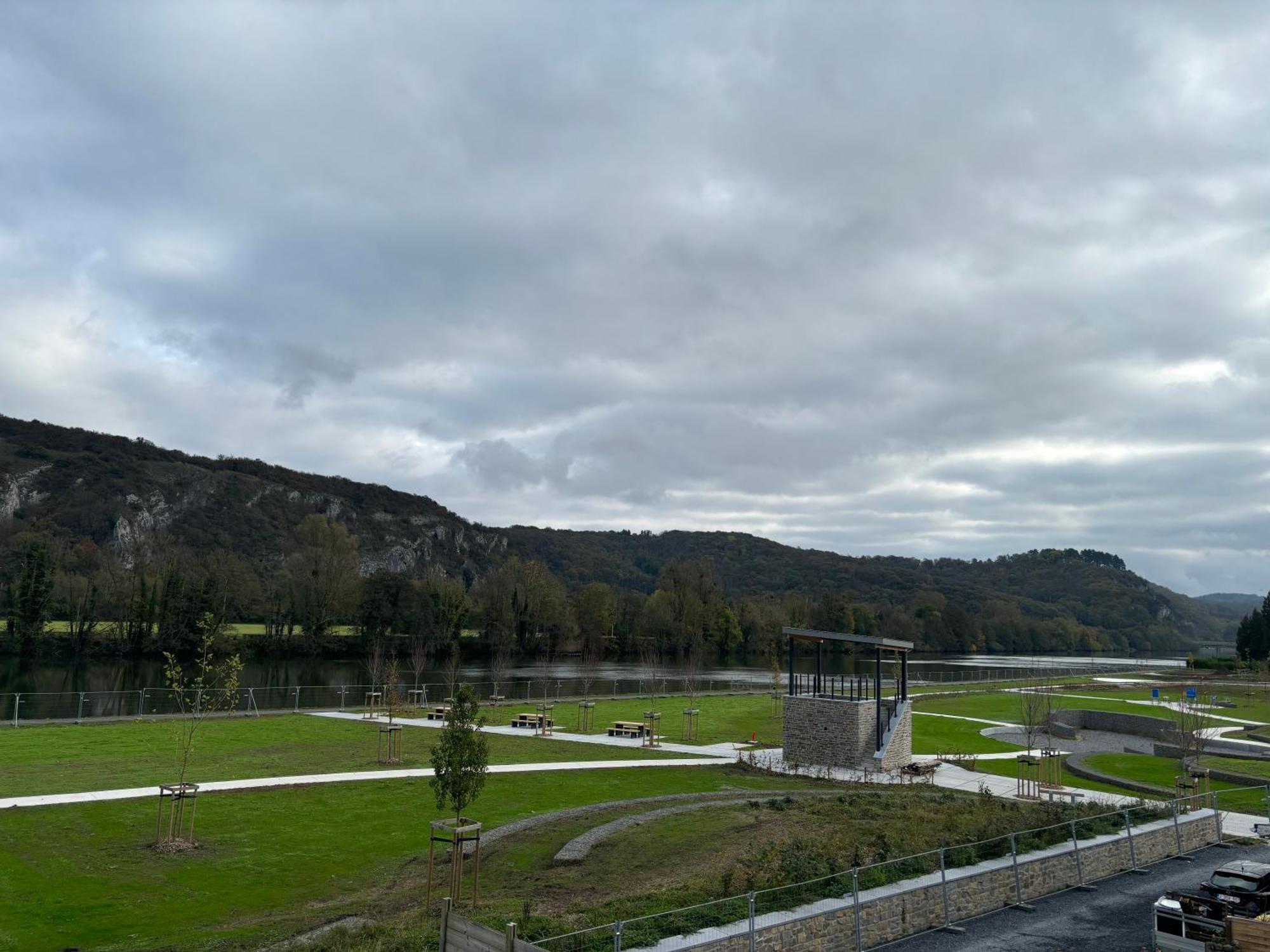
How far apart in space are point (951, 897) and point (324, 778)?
662 inches

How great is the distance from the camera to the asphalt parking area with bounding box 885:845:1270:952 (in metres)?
12.1

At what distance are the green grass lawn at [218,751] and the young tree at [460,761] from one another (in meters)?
6.13

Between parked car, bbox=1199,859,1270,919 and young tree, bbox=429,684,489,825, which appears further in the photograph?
young tree, bbox=429,684,489,825

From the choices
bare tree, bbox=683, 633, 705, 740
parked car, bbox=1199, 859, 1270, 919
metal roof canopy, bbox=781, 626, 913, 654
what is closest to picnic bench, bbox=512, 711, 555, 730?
bare tree, bbox=683, 633, 705, 740

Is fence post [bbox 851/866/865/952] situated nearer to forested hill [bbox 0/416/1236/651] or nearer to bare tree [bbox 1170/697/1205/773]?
bare tree [bbox 1170/697/1205/773]

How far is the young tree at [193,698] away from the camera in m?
17.9

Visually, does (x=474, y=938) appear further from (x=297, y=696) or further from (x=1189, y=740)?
(x=297, y=696)

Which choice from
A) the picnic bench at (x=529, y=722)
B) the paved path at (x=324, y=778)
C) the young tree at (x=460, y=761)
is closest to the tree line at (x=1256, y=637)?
the picnic bench at (x=529, y=722)

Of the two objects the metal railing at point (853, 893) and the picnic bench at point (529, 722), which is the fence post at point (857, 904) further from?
the picnic bench at point (529, 722)

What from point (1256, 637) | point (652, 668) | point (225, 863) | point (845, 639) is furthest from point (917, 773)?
point (1256, 637)

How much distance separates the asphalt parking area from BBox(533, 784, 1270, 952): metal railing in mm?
426

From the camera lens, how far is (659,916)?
1086 cm

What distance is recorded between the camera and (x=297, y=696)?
41344 mm

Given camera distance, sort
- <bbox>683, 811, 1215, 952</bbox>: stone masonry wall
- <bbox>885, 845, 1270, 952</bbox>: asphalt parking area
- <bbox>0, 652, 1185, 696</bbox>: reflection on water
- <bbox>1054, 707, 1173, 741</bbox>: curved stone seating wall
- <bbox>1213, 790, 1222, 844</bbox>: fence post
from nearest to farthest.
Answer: <bbox>683, 811, 1215, 952</bbox>: stone masonry wall < <bbox>885, 845, 1270, 952</bbox>: asphalt parking area < <bbox>1213, 790, 1222, 844</bbox>: fence post < <bbox>1054, 707, 1173, 741</bbox>: curved stone seating wall < <bbox>0, 652, 1185, 696</bbox>: reflection on water
